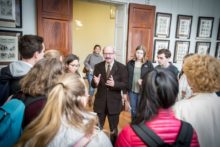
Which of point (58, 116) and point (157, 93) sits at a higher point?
point (157, 93)

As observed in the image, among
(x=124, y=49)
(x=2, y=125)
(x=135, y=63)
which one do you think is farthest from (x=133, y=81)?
(x=2, y=125)

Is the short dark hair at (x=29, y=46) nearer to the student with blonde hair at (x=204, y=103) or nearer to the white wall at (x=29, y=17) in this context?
the student with blonde hair at (x=204, y=103)

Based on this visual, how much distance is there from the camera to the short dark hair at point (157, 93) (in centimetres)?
108

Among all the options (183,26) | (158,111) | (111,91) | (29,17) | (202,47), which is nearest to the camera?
(158,111)

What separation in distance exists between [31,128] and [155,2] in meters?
4.39

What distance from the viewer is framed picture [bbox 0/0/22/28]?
10.2ft

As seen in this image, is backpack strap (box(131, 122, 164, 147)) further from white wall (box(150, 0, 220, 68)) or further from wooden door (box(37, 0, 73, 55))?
white wall (box(150, 0, 220, 68))

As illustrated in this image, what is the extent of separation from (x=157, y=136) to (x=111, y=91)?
170 centimetres

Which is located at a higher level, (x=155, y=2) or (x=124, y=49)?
(x=155, y=2)

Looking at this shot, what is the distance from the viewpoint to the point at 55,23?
140 inches

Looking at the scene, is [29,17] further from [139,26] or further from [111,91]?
[139,26]

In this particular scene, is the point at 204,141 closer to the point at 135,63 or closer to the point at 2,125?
the point at 2,125

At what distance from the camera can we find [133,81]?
3244mm

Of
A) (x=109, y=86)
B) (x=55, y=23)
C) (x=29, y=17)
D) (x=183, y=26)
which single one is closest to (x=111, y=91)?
(x=109, y=86)
